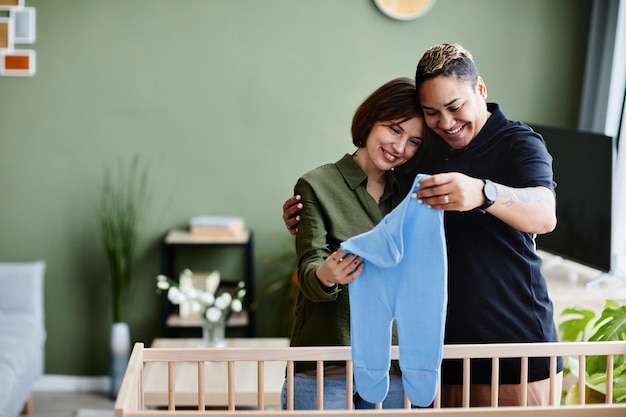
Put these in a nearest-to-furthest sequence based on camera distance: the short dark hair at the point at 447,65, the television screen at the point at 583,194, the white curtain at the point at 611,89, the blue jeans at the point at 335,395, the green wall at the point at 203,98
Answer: the short dark hair at the point at 447,65 → the blue jeans at the point at 335,395 → the television screen at the point at 583,194 → the white curtain at the point at 611,89 → the green wall at the point at 203,98

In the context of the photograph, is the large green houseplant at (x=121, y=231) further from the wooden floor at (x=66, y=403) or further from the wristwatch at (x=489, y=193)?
the wristwatch at (x=489, y=193)

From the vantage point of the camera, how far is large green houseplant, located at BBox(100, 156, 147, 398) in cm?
356

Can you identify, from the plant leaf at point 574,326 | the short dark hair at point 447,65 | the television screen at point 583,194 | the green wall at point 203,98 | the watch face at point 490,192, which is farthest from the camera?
the green wall at point 203,98

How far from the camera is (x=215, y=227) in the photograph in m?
3.50

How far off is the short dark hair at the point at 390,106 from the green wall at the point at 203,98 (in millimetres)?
2158

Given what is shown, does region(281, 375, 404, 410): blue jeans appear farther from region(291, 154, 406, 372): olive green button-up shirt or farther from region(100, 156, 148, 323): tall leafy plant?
region(100, 156, 148, 323): tall leafy plant

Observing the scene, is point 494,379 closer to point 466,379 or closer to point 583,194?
point 466,379

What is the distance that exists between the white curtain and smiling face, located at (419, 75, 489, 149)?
1.73 metres

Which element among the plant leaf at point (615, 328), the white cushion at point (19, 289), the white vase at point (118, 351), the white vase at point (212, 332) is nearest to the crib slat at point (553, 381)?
the plant leaf at point (615, 328)

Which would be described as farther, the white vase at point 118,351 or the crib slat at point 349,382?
the white vase at point 118,351

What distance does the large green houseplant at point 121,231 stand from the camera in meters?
3.56

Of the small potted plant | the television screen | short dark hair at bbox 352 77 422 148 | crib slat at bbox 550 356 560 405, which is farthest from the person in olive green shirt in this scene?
the small potted plant

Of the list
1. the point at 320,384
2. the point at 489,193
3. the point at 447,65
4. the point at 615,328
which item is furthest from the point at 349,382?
the point at 615,328

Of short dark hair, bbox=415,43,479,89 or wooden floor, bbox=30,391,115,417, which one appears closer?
short dark hair, bbox=415,43,479,89
